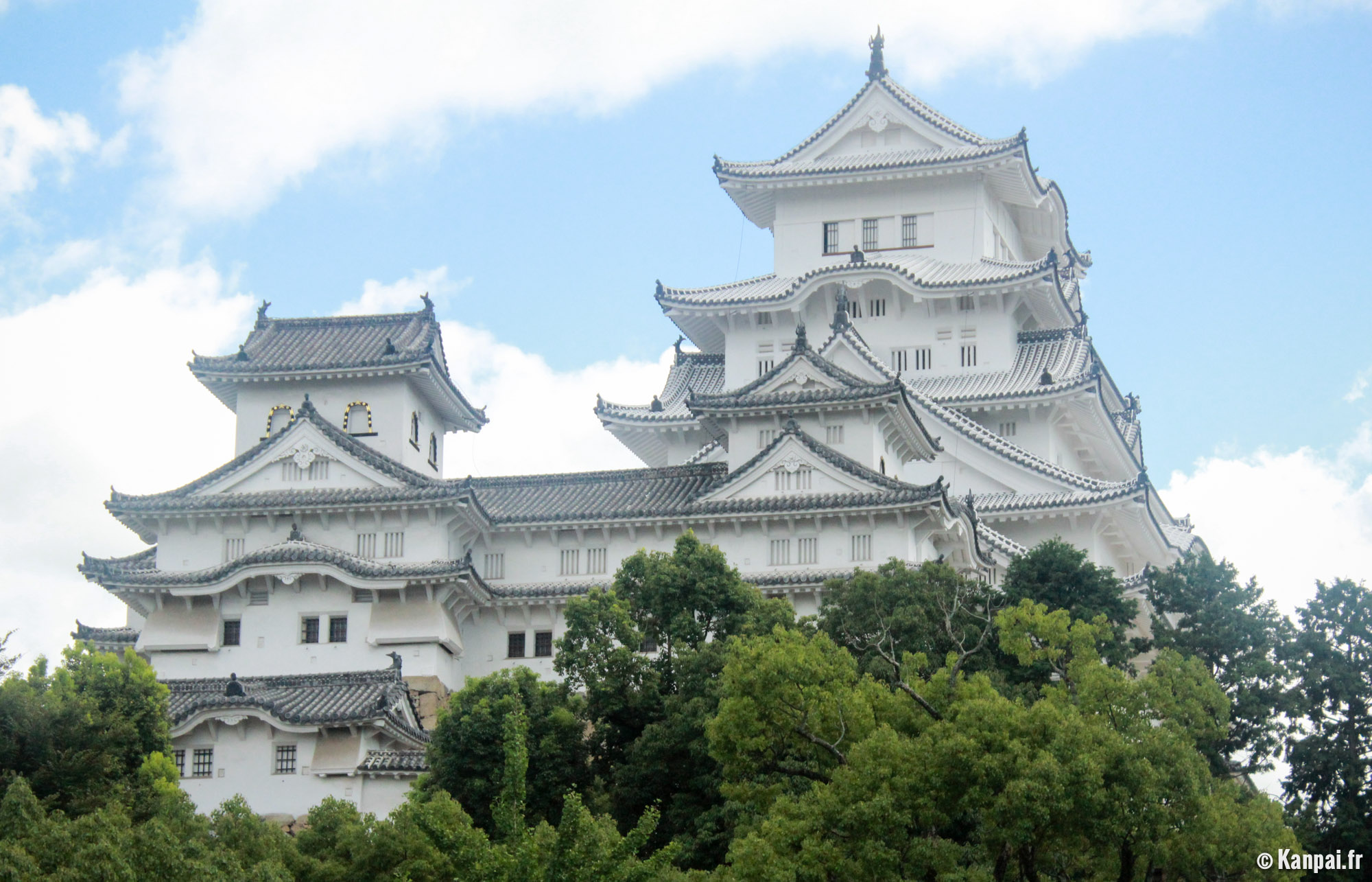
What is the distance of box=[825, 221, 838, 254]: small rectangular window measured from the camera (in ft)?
213

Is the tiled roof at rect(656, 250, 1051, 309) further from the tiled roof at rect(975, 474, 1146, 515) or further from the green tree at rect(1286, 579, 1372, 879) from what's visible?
the green tree at rect(1286, 579, 1372, 879)

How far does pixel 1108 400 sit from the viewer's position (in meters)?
68.9

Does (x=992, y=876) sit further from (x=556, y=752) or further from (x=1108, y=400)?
(x=1108, y=400)

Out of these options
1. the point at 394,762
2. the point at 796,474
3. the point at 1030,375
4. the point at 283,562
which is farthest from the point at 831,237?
the point at 394,762

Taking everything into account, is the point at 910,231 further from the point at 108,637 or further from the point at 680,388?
the point at 108,637

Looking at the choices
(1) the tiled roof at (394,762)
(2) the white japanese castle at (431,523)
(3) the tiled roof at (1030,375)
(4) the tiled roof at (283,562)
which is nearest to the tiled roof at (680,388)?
(2) the white japanese castle at (431,523)

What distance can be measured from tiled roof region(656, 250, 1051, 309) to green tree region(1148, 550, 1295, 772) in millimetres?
19751

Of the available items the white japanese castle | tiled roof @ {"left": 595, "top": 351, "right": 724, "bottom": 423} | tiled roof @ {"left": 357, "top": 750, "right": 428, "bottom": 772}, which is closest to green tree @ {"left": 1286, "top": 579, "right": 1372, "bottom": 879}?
the white japanese castle

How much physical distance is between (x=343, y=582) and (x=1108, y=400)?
105 ft

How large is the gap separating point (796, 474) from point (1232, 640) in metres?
12.3

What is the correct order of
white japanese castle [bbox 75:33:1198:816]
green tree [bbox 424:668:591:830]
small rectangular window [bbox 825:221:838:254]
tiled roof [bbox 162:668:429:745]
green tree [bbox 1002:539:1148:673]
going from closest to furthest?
green tree [bbox 424:668:591:830] → green tree [bbox 1002:539:1148:673] → tiled roof [bbox 162:668:429:745] → white japanese castle [bbox 75:33:1198:816] → small rectangular window [bbox 825:221:838:254]

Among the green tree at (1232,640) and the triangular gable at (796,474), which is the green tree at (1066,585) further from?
the triangular gable at (796,474)

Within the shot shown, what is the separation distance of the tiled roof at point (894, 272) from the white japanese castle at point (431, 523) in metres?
→ 0.86

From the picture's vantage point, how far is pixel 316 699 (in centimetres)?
4478
